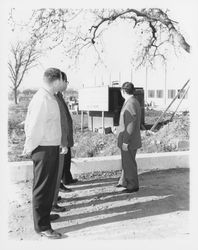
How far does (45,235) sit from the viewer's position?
3.24m

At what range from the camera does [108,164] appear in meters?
5.19

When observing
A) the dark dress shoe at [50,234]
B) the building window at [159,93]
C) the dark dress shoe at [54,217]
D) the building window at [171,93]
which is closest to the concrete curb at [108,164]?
the dark dress shoe at [54,217]

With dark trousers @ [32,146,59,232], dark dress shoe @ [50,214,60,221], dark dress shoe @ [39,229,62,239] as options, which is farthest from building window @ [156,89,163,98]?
dark dress shoe @ [39,229,62,239]

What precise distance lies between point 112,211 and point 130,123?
1.09 meters

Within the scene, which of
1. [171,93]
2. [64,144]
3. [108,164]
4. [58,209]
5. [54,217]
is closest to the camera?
[64,144]

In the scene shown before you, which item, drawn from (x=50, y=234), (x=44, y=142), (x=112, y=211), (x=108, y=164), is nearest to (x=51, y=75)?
(x=44, y=142)

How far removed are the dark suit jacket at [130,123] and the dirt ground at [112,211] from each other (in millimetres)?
735

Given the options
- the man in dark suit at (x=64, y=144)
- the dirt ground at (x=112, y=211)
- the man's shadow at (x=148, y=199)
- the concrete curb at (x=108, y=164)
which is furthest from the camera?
the concrete curb at (x=108, y=164)

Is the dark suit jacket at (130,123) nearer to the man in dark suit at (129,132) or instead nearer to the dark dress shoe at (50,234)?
the man in dark suit at (129,132)

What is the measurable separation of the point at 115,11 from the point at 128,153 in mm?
2460

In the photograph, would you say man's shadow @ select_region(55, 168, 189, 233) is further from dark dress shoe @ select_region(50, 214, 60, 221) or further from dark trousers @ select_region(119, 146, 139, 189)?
dark trousers @ select_region(119, 146, 139, 189)

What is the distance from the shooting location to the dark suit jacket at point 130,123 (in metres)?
4.17

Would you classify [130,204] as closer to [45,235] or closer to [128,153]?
[128,153]

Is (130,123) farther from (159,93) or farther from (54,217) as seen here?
(159,93)
